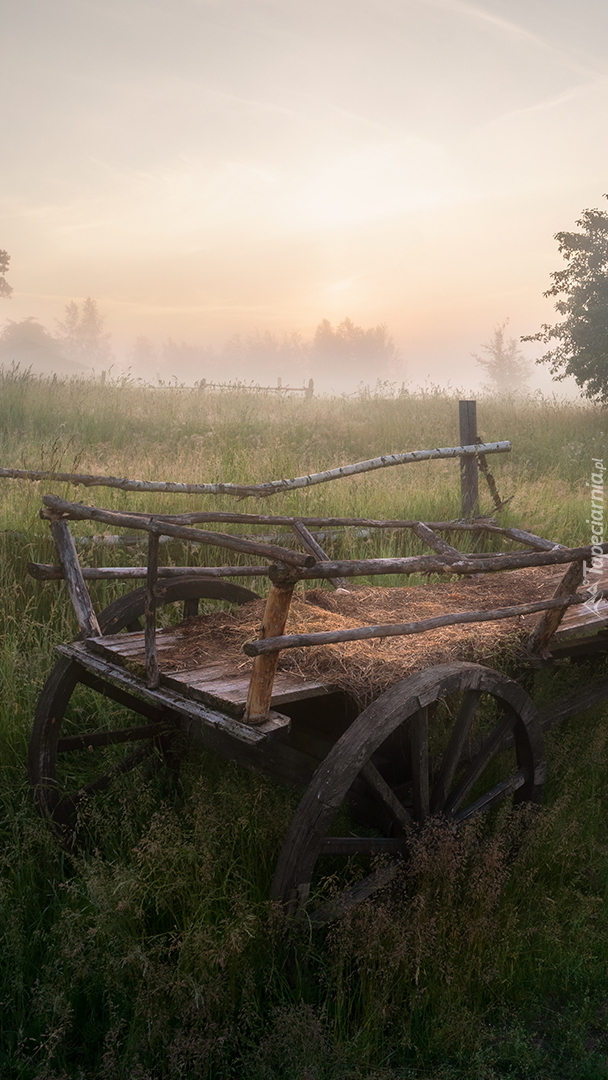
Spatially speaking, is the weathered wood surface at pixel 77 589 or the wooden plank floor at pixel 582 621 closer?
the weathered wood surface at pixel 77 589

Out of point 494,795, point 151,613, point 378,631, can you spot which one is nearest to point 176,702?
point 151,613

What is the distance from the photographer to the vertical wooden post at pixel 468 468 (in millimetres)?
6559

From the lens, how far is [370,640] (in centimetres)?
330

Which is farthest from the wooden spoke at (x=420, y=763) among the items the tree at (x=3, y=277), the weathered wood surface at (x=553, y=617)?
the tree at (x=3, y=277)

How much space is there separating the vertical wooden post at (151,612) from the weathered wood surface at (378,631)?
538 mm

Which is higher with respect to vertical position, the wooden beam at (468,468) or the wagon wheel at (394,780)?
the wooden beam at (468,468)

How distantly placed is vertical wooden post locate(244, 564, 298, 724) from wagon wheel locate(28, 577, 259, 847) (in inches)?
41.3

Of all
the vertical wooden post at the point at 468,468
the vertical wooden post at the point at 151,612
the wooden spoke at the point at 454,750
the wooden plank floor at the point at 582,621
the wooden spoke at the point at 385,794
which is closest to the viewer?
the wooden spoke at the point at 385,794

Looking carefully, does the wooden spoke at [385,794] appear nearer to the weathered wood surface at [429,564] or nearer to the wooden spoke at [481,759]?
the wooden spoke at [481,759]

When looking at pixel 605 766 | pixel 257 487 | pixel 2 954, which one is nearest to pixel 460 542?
pixel 257 487

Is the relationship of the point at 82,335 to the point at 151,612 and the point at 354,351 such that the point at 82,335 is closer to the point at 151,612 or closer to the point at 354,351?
the point at 354,351

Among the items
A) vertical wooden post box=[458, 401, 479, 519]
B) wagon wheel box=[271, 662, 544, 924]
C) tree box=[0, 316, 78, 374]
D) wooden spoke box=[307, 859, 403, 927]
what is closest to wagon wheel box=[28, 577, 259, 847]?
wagon wheel box=[271, 662, 544, 924]

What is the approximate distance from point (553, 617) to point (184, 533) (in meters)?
1.61

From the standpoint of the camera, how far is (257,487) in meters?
5.25
